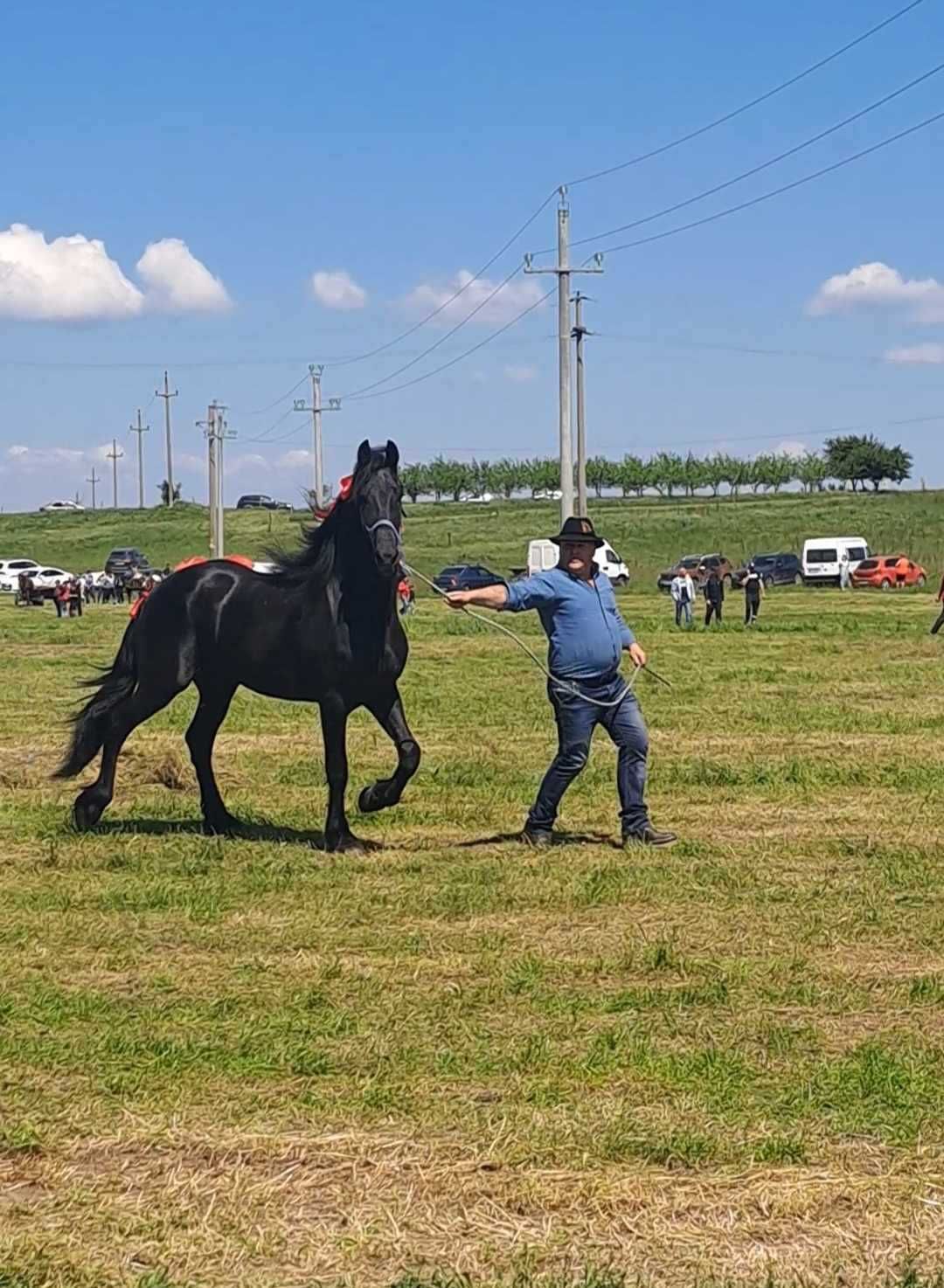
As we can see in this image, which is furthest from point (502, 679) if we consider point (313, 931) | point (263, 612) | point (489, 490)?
point (489, 490)

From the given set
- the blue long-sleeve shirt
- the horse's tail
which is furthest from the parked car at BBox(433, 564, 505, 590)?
the blue long-sleeve shirt

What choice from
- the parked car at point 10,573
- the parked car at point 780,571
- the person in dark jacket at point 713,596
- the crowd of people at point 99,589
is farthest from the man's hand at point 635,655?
the parked car at point 10,573

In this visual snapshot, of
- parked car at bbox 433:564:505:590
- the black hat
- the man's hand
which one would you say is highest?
the black hat

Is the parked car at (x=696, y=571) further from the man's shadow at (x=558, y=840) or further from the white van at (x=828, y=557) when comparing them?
the man's shadow at (x=558, y=840)

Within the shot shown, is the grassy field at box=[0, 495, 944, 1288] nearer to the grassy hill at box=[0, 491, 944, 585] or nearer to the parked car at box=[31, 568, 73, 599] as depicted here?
the parked car at box=[31, 568, 73, 599]

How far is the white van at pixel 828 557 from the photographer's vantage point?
69.2 metres

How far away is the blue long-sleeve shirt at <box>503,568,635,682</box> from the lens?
37.0ft

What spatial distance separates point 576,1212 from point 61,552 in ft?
323

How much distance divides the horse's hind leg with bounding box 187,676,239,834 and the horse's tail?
46 centimetres

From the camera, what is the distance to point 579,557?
37.5ft

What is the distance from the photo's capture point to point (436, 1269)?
4676 millimetres

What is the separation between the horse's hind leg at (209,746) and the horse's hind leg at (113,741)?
0.84 ft

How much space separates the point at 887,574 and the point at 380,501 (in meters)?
56.5

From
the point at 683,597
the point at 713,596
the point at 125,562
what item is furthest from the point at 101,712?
the point at 125,562
